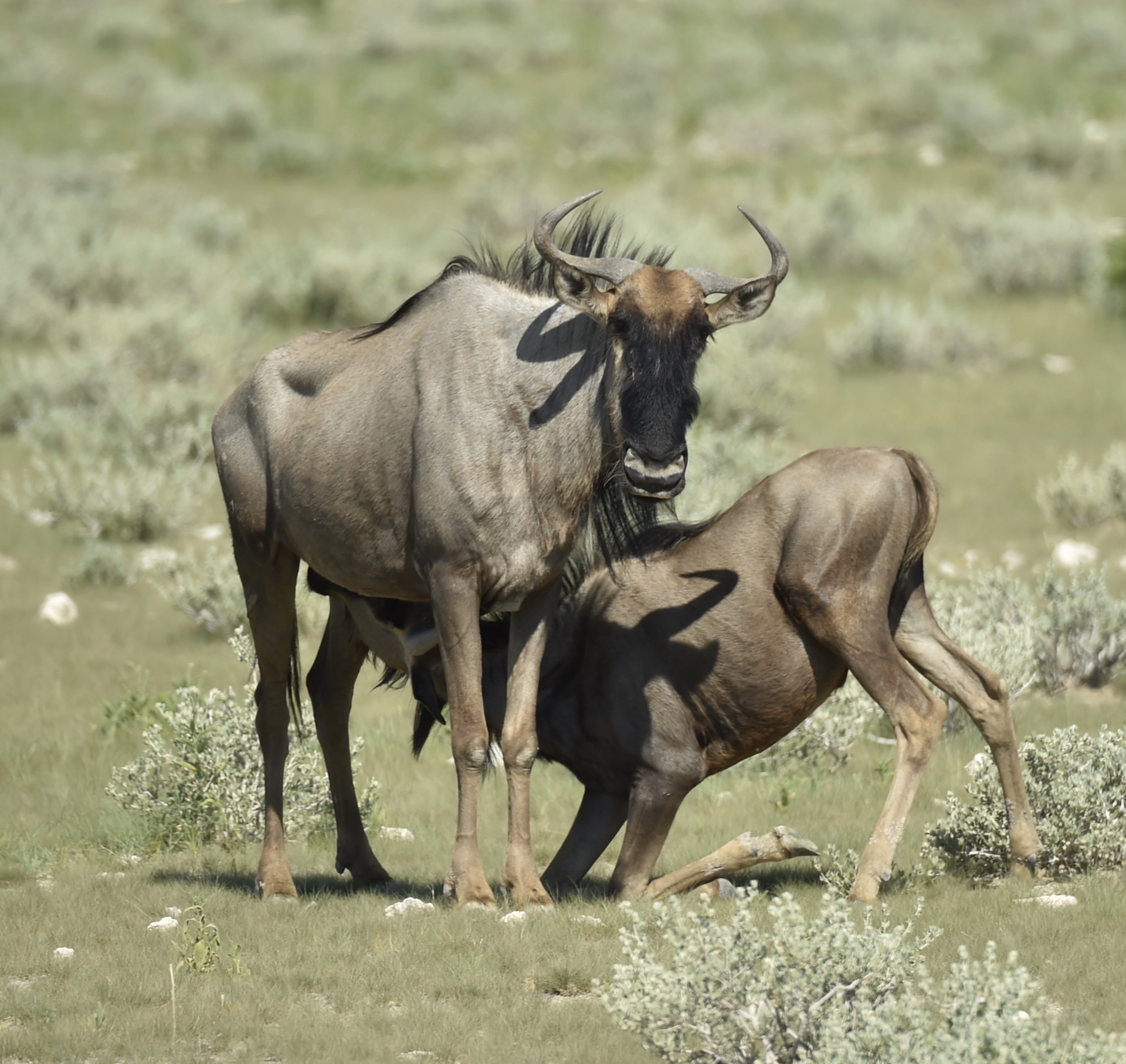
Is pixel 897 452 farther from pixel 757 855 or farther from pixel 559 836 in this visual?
pixel 559 836

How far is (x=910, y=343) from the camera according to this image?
58.9 ft

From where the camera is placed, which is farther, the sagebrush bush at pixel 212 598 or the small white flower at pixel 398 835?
the sagebrush bush at pixel 212 598

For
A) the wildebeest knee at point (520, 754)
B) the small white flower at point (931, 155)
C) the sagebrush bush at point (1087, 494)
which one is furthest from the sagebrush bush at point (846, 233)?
the wildebeest knee at point (520, 754)

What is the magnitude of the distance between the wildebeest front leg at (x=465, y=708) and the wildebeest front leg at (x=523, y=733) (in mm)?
107

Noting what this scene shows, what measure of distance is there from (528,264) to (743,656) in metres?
1.86

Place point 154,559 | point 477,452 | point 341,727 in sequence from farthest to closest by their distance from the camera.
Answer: point 154,559 < point 341,727 < point 477,452

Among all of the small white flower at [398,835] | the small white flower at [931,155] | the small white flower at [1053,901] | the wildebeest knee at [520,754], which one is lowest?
the small white flower at [398,835]

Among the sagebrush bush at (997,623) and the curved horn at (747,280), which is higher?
the curved horn at (747,280)

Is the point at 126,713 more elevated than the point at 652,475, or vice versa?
the point at 652,475

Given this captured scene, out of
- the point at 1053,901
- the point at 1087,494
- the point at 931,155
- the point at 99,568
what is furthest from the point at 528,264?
the point at 931,155

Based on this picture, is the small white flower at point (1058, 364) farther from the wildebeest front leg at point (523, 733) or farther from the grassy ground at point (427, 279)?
the wildebeest front leg at point (523, 733)

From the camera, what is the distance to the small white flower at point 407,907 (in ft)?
20.5

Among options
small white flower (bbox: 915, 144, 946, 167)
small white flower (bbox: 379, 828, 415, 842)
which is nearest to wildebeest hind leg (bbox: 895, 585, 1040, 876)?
small white flower (bbox: 379, 828, 415, 842)

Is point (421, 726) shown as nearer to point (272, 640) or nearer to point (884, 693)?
point (272, 640)
